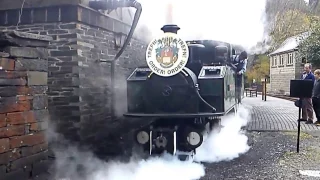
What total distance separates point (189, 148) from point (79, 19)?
10.2 feet

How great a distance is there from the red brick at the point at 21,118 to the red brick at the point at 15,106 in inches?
1.6

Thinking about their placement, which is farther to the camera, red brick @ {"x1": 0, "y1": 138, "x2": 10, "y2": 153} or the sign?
the sign

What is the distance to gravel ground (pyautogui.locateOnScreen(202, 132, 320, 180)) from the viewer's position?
5133 millimetres

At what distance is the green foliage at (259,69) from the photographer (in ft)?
128

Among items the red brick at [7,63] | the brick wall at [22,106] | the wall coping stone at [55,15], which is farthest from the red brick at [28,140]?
the wall coping stone at [55,15]

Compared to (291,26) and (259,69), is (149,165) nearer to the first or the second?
(291,26)

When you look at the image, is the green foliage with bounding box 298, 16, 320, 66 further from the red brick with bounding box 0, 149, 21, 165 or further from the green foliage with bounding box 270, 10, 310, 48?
the red brick with bounding box 0, 149, 21, 165

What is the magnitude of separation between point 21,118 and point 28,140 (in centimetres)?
27

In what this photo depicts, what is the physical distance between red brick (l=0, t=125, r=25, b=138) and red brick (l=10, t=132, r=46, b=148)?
5 cm

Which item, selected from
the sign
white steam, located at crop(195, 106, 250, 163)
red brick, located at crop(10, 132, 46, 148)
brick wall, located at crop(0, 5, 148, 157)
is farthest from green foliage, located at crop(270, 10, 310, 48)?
red brick, located at crop(10, 132, 46, 148)

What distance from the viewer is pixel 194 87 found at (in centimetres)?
570

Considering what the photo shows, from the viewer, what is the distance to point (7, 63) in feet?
12.3

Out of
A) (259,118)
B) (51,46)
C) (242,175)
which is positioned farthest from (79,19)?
(259,118)

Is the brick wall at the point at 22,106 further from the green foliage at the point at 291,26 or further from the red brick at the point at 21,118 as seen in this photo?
the green foliage at the point at 291,26
